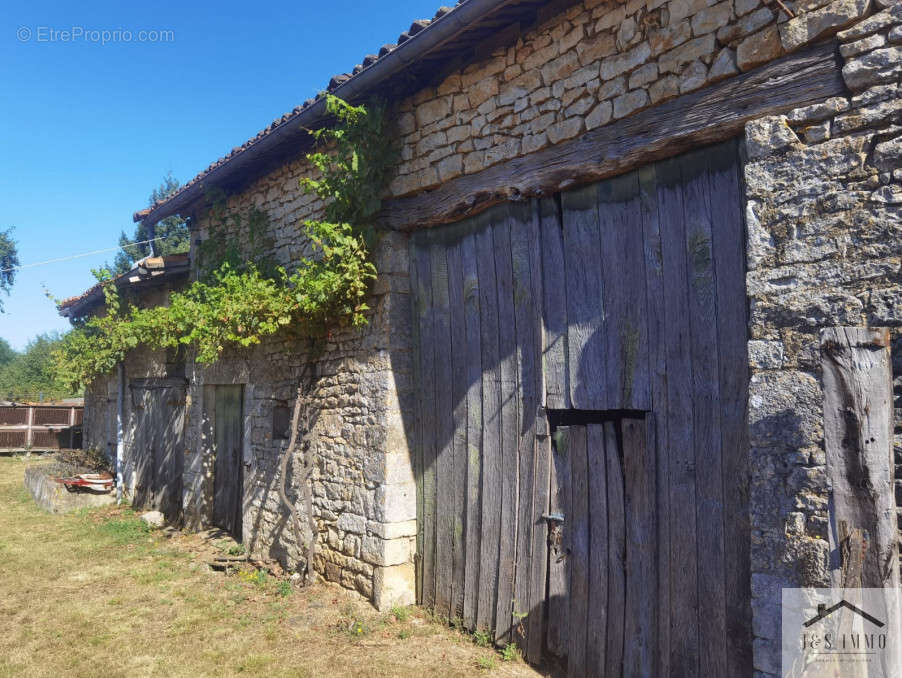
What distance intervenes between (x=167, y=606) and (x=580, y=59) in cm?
519

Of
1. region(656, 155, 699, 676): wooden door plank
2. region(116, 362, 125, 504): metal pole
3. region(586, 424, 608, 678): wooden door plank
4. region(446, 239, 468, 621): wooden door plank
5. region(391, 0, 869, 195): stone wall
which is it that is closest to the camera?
region(391, 0, 869, 195): stone wall

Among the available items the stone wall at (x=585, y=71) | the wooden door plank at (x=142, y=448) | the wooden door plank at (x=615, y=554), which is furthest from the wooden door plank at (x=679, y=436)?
the wooden door plank at (x=142, y=448)

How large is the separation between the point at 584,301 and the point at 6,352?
7067 cm

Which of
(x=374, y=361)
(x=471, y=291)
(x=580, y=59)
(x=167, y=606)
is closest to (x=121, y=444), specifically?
(x=167, y=606)

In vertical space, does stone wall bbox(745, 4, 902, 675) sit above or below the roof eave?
below

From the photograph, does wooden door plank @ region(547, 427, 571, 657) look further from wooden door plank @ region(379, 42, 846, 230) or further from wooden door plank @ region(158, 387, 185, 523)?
wooden door plank @ region(158, 387, 185, 523)

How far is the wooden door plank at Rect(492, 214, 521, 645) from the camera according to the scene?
3.94 m

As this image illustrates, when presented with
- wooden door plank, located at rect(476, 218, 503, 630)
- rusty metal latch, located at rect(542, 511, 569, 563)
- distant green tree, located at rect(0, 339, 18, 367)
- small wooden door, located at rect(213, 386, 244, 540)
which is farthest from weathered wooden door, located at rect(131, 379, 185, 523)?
distant green tree, located at rect(0, 339, 18, 367)

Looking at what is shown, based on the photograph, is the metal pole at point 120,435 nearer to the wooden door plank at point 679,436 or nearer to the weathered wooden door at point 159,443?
the weathered wooden door at point 159,443

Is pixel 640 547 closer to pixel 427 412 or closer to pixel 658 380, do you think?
pixel 658 380

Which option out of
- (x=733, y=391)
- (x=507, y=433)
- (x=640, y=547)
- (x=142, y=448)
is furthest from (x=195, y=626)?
(x=142, y=448)

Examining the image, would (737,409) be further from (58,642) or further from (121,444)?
(121,444)

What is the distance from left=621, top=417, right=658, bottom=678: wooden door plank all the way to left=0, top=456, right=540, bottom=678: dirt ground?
787 mm

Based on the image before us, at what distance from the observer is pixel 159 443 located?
864 centimetres
